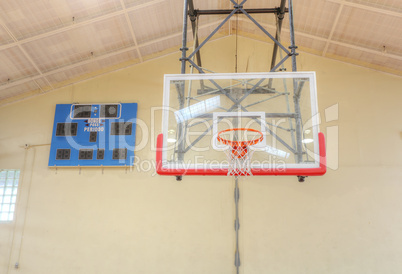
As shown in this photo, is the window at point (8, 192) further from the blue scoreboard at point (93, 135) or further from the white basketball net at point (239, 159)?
the white basketball net at point (239, 159)

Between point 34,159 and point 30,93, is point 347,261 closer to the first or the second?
point 34,159

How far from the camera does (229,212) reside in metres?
7.24

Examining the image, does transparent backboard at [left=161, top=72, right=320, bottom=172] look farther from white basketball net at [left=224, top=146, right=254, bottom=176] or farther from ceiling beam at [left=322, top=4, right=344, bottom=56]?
ceiling beam at [left=322, top=4, right=344, bottom=56]

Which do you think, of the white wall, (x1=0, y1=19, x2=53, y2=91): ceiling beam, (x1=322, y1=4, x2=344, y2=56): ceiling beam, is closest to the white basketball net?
the white wall

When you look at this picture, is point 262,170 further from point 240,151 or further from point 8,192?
point 8,192

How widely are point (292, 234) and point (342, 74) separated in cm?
368

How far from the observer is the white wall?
7004 millimetres

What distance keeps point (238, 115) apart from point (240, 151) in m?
0.47

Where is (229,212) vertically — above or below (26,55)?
below

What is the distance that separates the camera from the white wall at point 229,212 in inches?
276

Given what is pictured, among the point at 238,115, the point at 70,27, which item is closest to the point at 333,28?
the point at 238,115

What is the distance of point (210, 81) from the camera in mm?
4684

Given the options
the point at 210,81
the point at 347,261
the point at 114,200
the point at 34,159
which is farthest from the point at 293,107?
the point at 34,159

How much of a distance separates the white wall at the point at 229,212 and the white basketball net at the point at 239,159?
2.88m
